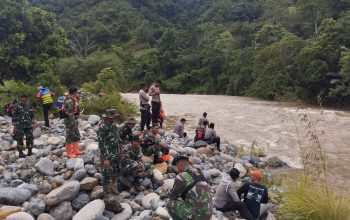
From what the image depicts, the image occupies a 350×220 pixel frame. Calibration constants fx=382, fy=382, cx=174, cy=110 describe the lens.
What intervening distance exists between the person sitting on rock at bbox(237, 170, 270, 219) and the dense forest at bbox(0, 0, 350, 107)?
5.70 ft

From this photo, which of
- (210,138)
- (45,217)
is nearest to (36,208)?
(45,217)

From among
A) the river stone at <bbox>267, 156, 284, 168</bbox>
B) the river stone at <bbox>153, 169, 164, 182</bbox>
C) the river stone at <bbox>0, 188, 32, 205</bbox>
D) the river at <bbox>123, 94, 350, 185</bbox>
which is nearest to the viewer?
the river stone at <bbox>0, 188, 32, 205</bbox>

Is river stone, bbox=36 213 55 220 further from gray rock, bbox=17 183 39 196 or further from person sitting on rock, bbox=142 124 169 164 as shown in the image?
person sitting on rock, bbox=142 124 169 164

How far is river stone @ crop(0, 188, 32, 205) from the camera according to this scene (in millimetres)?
5605

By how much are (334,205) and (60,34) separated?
2012cm

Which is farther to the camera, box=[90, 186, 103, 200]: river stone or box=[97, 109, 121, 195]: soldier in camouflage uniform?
box=[90, 186, 103, 200]: river stone

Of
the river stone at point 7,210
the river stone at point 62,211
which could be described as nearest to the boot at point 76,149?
the river stone at point 62,211

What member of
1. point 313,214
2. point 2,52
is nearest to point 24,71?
point 2,52

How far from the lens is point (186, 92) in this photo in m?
47.5

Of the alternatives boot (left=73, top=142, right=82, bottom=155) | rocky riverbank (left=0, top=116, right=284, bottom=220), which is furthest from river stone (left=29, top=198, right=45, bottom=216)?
boot (left=73, top=142, right=82, bottom=155)

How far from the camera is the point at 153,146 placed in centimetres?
782

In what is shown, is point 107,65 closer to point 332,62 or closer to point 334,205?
point 332,62

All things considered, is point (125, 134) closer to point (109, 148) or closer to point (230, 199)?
point (109, 148)

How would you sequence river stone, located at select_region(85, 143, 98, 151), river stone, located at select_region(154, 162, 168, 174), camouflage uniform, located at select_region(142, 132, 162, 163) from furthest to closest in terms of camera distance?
camouflage uniform, located at select_region(142, 132, 162, 163), river stone, located at select_region(85, 143, 98, 151), river stone, located at select_region(154, 162, 168, 174)
